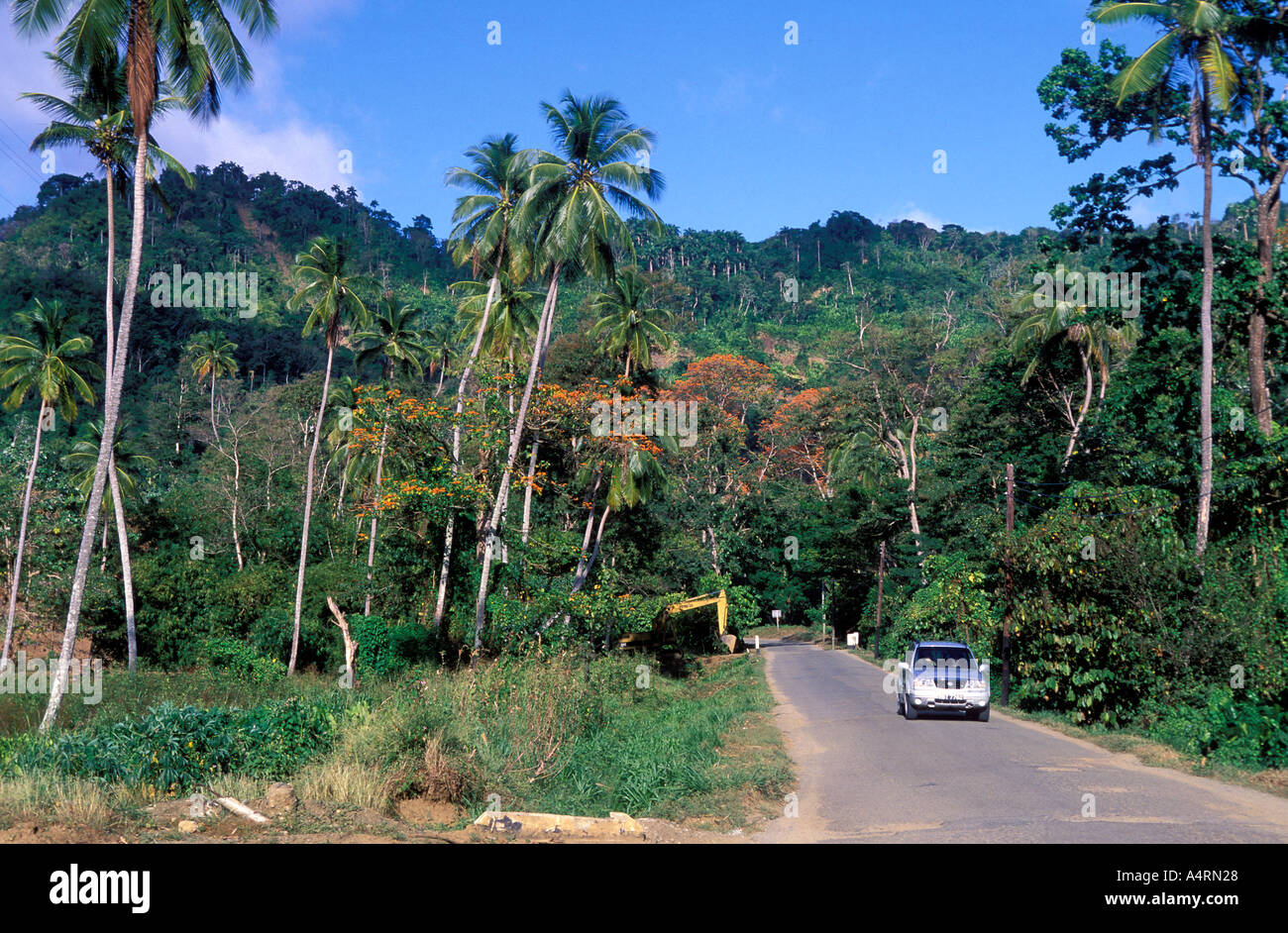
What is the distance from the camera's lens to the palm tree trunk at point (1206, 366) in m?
17.4

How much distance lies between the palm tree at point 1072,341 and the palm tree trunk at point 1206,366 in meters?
14.3

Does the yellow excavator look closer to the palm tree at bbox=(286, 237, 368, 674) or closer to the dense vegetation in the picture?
the dense vegetation

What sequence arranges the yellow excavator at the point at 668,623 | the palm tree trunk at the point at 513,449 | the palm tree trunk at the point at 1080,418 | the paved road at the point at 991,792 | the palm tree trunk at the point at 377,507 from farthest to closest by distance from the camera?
the yellow excavator at the point at 668,623 < the palm tree trunk at the point at 1080,418 < the palm tree trunk at the point at 377,507 < the palm tree trunk at the point at 513,449 < the paved road at the point at 991,792

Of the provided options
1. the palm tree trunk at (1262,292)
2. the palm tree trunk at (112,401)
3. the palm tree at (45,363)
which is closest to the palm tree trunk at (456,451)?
the palm tree trunk at (112,401)

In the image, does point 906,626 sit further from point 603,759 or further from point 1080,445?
point 603,759

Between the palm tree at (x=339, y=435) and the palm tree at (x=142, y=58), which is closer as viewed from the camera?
the palm tree at (x=142, y=58)

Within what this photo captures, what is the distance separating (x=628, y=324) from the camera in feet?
125

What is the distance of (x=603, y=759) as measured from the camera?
41.3ft

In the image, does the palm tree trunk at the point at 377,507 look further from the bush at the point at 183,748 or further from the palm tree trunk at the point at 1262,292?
the palm tree trunk at the point at 1262,292

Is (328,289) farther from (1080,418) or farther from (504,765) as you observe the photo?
(1080,418)

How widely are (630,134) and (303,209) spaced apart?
5344 inches

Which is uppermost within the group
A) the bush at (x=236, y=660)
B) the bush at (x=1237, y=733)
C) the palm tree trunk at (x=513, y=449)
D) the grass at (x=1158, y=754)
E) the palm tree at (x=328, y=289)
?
the palm tree at (x=328, y=289)

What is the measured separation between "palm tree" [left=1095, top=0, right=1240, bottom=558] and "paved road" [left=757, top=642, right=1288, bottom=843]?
232 inches
